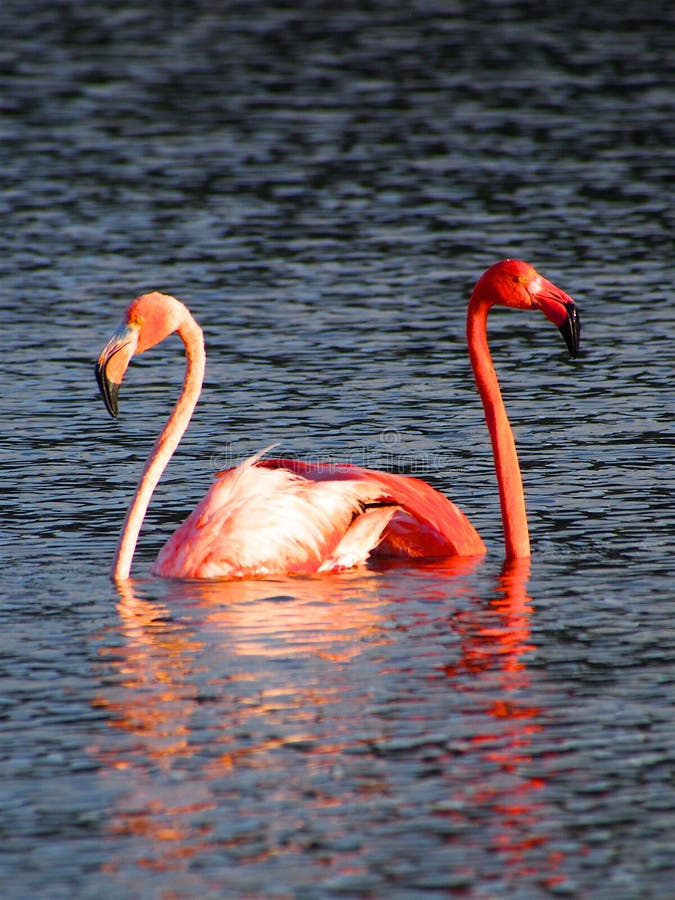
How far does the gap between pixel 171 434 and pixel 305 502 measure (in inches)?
34.3

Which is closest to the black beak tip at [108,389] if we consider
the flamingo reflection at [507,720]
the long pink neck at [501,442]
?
the long pink neck at [501,442]

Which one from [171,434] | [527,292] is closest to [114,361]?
[171,434]

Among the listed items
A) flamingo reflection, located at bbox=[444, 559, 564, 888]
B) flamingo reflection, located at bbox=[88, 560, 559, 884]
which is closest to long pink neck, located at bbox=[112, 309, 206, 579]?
flamingo reflection, located at bbox=[88, 560, 559, 884]

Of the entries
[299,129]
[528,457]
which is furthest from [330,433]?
[299,129]

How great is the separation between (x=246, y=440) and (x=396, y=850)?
20.9 feet

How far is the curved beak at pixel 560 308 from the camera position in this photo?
10109 millimetres

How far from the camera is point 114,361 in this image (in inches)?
391

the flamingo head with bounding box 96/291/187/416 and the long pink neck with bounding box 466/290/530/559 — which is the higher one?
the flamingo head with bounding box 96/291/187/416

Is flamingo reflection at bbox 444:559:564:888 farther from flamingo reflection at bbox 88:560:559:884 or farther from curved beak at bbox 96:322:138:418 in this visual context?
curved beak at bbox 96:322:138:418

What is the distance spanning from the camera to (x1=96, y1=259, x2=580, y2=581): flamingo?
974 cm

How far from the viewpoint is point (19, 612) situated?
9.28 meters

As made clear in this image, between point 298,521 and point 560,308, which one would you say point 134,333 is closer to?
point 298,521

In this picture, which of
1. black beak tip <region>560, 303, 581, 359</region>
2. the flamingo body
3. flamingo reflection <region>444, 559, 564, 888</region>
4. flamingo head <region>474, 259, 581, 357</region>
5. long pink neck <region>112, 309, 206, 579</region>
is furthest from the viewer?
flamingo head <region>474, 259, 581, 357</region>

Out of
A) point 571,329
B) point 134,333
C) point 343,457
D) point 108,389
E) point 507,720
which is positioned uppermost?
point 134,333
